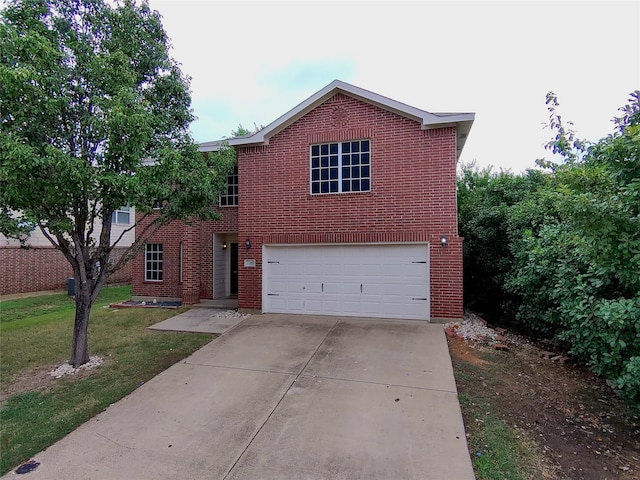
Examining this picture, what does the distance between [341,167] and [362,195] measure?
102 cm

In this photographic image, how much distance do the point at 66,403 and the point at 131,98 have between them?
4558mm

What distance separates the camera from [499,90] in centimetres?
1265

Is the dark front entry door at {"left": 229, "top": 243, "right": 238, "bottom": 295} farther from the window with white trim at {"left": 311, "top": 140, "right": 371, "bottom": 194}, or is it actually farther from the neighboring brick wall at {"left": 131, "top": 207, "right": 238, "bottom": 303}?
the window with white trim at {"left": 311, "top": 140, "right": 371, "bottom": 194}

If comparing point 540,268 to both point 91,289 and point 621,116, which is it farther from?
point 91,289

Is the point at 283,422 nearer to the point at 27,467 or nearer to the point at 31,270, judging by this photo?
the point at 27,467

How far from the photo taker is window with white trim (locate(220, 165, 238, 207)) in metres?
11.6

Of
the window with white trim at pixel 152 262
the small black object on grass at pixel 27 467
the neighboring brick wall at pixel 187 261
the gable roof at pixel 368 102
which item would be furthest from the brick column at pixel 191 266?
the small black object on grass at pixel 27 467

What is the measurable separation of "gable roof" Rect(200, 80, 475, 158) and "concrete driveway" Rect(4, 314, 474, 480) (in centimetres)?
547

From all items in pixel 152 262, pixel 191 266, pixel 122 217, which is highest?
pixel 122 217

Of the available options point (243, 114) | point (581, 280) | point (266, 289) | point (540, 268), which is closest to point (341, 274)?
point (266, 289)

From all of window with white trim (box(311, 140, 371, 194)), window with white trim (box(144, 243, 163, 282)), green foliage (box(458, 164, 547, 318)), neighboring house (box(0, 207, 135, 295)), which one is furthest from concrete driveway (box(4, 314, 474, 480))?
neighboring house (box(0, 207, 135, 295))

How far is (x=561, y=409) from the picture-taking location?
4.46 meters

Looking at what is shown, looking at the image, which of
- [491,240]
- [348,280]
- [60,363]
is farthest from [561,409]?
[60,363]

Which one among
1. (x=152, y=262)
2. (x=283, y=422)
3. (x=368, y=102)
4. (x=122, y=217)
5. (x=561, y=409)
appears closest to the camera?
(x=283, y=422)
